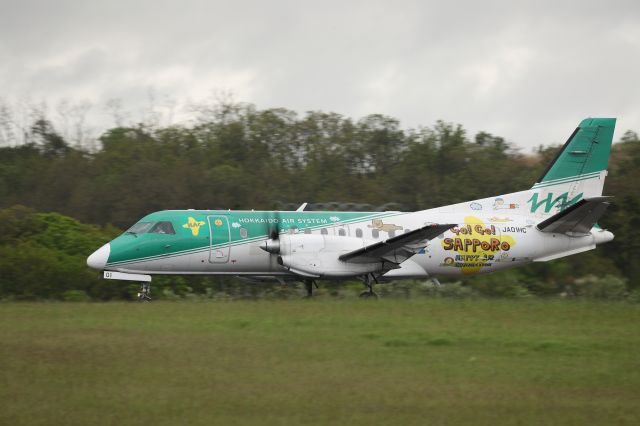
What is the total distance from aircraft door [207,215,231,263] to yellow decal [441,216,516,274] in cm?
530

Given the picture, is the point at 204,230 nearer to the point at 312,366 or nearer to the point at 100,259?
the point at 100,259

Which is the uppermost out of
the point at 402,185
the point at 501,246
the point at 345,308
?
the point at 402,185

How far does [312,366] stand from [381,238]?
32.9 feet

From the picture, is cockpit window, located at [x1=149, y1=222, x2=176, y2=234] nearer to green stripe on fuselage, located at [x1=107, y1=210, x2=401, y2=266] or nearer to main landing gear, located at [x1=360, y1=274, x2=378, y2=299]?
green stripe on fuselage, located at [x1=107, y1=210, x2=401, y2=266]

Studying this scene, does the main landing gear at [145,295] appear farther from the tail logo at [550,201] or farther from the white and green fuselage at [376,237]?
the tail logo at [550,201]

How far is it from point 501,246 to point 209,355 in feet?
38.0

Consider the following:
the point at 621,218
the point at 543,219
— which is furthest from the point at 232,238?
the point at 621,218

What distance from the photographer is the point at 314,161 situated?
47.9 m

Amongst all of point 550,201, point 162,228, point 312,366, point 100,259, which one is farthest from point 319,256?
point 312,366

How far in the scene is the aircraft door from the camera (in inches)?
764

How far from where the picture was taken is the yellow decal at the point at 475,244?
20984mm

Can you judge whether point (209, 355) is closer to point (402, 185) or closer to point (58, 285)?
point (58, 285)

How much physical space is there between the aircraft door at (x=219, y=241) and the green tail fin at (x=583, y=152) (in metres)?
8.60

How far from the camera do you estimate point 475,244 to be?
21.1 metres
